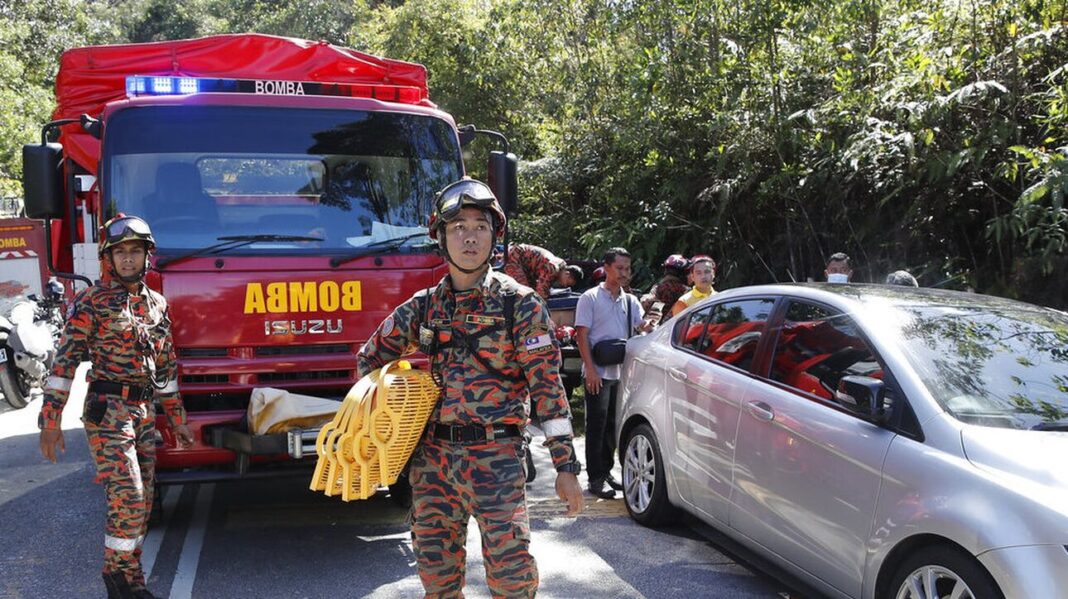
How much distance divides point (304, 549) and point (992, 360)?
151 inches

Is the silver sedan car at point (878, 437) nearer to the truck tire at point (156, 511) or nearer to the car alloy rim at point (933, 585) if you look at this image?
the car alloy rim at point (933, 585)

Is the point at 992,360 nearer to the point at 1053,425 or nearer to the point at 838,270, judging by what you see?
the point at 1053,425

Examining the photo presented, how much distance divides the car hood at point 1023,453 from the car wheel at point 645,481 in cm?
237

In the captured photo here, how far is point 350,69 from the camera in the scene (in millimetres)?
7098

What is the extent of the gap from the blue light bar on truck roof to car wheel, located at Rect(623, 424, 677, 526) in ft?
9.09

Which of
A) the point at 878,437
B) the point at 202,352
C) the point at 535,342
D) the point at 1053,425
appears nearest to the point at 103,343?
the point at 202,352

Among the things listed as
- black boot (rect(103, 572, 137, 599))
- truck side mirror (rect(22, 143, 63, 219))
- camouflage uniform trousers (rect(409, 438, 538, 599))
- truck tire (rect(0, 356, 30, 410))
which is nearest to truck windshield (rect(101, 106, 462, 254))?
truck side mirror (rect(22, 143, 63, 219))

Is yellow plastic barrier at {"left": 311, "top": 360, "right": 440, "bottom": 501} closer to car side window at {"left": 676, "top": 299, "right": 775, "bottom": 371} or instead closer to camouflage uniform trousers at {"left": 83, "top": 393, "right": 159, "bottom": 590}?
camouflage uniform trousers at {"left": 83, "top": 393, "right": 159, "bottom": 590}

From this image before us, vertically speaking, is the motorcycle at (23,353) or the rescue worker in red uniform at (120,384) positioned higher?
the rescue worker in red uniform at (120,384)

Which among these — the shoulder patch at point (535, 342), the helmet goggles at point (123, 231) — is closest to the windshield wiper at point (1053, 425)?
the shoulder patch at point (535, 342)

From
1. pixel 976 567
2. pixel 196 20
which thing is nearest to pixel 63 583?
pixel 976 567

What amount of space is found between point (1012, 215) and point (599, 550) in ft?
13.9

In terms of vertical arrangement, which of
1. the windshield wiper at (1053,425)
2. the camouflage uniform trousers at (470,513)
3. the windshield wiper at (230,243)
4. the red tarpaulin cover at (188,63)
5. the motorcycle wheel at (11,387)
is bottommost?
the motorcycle wheel at (11,387)

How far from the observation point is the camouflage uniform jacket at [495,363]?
345cm
